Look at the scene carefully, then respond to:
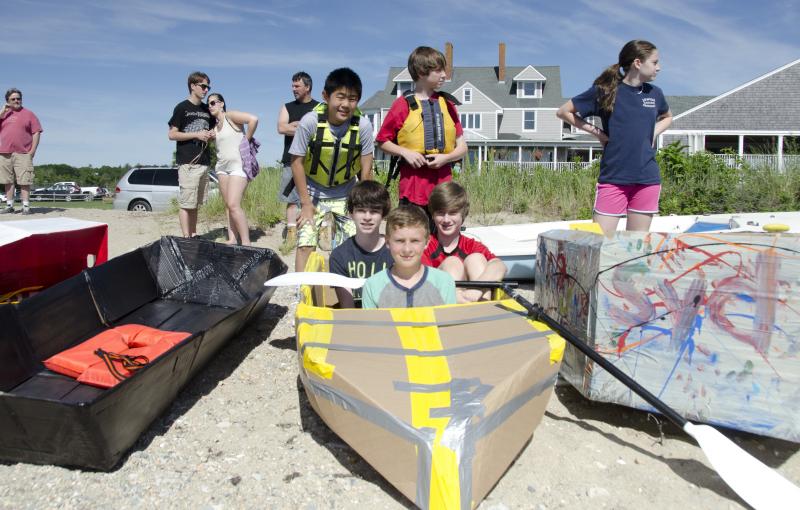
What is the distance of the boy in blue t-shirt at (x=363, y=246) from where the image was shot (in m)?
3.73

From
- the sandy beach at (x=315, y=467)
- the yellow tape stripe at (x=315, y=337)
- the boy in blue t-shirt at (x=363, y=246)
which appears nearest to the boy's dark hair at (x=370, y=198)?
the boy in blue t-shirt at (x=363, y=246)

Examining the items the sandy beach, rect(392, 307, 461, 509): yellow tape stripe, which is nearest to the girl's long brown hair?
the sandy beach

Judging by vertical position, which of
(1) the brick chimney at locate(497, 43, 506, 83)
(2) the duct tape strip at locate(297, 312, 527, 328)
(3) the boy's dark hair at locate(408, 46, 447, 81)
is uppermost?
(1) the brick chimney at locate(497, 43, 506, 83)

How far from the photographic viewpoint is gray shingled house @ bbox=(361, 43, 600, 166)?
114 ft

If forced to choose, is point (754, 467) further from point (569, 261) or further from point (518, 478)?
point (569, 261)

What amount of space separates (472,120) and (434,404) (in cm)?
3459

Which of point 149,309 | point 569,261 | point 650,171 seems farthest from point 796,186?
point 149,309

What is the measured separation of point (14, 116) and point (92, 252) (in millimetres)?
4904

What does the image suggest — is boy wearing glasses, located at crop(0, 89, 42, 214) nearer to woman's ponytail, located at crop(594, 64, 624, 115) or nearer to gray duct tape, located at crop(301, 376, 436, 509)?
woman's ponytail, located at crop(594, 64, 624, 115)

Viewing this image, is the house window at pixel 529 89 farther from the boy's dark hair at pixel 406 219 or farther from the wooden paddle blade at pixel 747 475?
the wooden paddle blade at pixel 747 475

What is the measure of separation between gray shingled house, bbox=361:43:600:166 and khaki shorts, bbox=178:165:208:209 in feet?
92.6

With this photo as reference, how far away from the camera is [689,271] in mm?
2723

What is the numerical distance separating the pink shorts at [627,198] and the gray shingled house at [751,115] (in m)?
23.2

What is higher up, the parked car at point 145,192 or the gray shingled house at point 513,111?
Result: the gray shingled house at point 513,111
